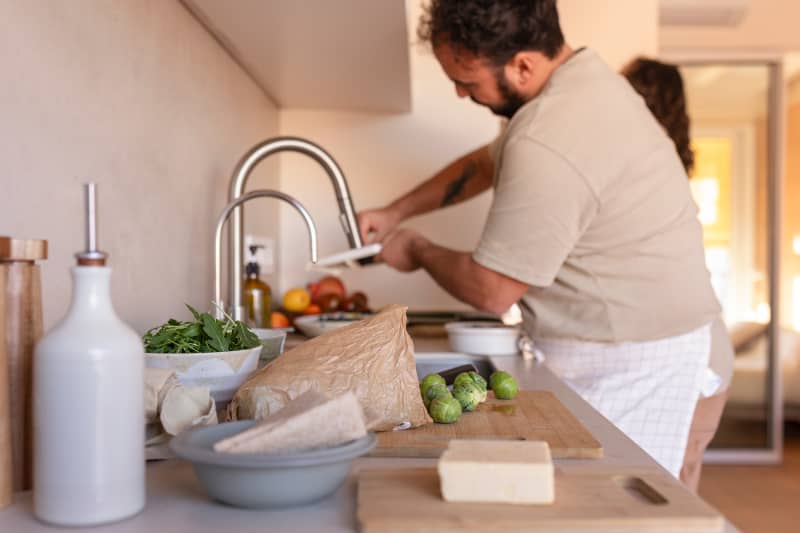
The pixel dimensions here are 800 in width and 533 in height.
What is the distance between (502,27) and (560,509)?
1.15m

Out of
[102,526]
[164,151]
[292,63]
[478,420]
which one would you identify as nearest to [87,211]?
[102,526]

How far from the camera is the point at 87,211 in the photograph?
0.57m

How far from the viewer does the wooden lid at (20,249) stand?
1.97 ft

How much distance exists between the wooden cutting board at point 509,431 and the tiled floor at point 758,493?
7.45 feet

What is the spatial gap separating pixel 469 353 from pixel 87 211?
1101 mm

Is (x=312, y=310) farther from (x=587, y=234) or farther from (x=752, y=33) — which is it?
(x=752, y=33)

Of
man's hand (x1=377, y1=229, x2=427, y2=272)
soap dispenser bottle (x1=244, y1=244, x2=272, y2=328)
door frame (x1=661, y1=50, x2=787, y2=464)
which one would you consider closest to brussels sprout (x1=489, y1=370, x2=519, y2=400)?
man's hand (x1=377, y1=229, x2=427, y2=272)

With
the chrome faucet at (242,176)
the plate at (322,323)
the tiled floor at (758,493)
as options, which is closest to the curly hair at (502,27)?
the chrome faucet at (242,176)

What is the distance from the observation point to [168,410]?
0.73 m

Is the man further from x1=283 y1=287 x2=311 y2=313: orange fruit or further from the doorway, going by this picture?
the doorway

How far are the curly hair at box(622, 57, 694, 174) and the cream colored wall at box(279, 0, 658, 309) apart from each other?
1.55 feet

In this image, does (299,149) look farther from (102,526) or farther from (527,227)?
(102,526)

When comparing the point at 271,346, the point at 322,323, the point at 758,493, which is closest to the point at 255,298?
the point at 322,323

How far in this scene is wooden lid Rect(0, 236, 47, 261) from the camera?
60cm
